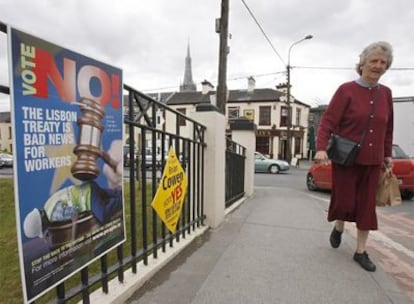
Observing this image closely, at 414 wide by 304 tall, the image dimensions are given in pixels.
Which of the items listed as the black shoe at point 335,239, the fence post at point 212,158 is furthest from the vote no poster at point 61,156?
the black shoe at point 335,239

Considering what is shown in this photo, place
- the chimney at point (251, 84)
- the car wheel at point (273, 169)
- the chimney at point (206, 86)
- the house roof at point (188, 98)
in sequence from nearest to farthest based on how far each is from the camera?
the car wheel at point (273, 169)
the chimney at point (251, 84)
the house roof at point (188, 98)
the chimney at point (206, 86)

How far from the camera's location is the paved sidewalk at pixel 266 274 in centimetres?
222

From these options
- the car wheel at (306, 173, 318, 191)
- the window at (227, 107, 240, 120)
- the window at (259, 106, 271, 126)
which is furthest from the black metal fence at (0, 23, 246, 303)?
the window at (227, 107, 240, 120)

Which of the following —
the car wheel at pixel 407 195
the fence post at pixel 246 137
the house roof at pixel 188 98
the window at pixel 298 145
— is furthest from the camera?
the house roof at pixel 188 98

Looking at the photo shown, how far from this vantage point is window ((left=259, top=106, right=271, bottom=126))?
29844 mm

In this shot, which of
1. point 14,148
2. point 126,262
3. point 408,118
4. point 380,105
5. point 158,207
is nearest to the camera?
point 14,148

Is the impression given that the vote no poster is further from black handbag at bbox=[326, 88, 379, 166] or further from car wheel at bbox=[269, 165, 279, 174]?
car wheel at bbox=[269, 165, 279, 174]

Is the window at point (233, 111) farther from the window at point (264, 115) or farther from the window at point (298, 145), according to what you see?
the window at point (298, 145)

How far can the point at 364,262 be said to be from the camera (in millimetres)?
2771

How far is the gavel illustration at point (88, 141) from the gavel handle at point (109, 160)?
1 cm

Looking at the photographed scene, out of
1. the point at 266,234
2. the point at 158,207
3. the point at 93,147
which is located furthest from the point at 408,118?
the point at 93,147

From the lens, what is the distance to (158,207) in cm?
263

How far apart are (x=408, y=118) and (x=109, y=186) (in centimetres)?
1332

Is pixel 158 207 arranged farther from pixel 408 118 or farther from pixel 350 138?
pixel 408 118
